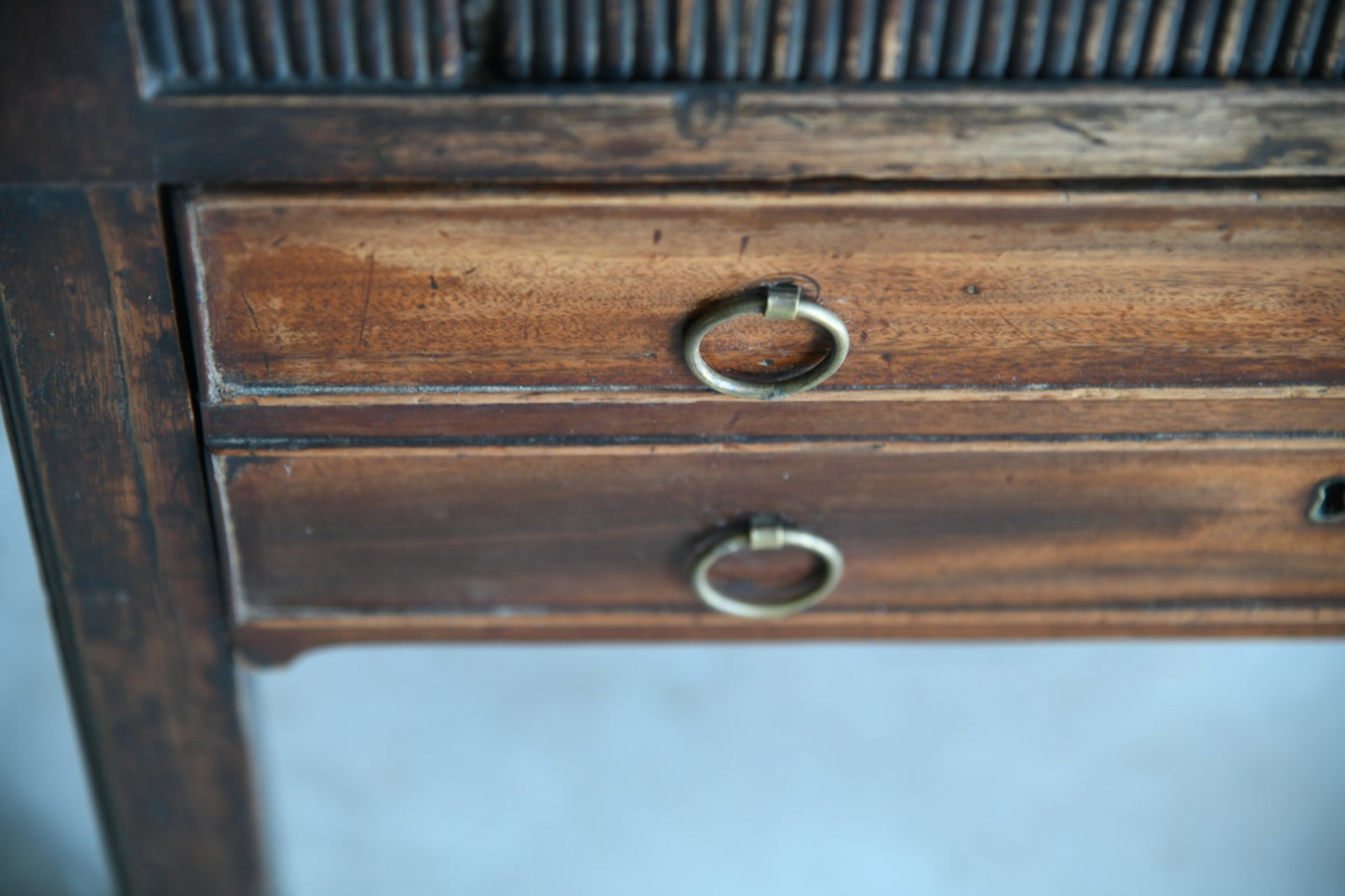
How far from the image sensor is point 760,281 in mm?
389

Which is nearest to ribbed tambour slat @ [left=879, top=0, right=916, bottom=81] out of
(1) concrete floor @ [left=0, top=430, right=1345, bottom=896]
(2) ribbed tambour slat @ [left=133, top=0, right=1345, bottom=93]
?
(2) ribbed tambour slat @ [left=133, top=0, right=1345, bottom=93]

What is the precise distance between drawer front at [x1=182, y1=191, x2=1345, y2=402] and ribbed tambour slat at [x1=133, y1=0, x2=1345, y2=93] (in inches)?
1.6

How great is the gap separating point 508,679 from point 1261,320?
65cm

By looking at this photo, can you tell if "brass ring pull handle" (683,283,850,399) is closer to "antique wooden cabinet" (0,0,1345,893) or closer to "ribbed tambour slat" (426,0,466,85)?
"antique wooden cabinet" (0,0,1345,893)

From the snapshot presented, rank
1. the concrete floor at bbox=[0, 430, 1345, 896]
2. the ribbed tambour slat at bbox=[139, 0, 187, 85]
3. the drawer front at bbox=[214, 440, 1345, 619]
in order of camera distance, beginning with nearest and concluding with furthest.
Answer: the ribbed tambour slat at bbox=[139, 0, 187, 85] → the drawer front at bbox=[214, 440, 1345, 619] → the concrete floor at bbox=[0, 430, 1345, 896]

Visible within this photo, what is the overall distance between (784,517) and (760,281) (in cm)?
12

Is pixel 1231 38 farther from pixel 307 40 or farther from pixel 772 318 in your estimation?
pixel 307 40

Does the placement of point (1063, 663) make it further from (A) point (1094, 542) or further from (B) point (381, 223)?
(B) point (381, 223)

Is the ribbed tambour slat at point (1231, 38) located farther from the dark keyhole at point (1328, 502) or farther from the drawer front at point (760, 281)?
the dark keyhole at point (1328, 502)

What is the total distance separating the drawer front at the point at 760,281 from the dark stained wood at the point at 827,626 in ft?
0.43

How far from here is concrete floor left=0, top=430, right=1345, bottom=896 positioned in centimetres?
76

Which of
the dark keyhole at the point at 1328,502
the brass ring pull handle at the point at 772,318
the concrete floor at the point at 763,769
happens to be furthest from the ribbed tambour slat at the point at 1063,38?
the concrete floor at the point at 763,769

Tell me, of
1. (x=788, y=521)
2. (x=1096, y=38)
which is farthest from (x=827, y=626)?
(x=1096, y=38)

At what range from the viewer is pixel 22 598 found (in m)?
0.87
